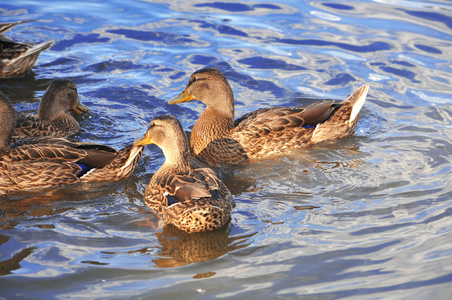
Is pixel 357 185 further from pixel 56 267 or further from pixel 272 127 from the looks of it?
pixel 56 267

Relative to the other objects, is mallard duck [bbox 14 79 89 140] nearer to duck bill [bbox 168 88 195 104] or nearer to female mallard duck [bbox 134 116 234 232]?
duck bill [bbox 168 88 195 104]

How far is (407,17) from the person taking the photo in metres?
12.9

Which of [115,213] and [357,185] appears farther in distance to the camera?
[357,185]

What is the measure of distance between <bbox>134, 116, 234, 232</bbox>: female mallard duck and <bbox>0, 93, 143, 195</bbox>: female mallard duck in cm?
67

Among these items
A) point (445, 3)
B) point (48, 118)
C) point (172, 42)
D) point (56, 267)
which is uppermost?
point (445, 3)

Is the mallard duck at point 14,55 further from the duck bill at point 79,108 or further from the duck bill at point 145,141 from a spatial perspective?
the duck bill at point 145,141

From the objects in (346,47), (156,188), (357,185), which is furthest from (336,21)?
(156,188)

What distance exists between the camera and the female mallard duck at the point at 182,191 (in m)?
5.88

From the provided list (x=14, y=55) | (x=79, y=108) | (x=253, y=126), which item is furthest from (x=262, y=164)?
(x=14, y=55)

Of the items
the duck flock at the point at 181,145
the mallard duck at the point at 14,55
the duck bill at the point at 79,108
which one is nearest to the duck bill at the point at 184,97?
the duck flock at the point at 181,145

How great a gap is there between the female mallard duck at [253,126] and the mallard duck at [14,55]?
12.5 feet

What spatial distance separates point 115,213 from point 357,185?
2.99 meters

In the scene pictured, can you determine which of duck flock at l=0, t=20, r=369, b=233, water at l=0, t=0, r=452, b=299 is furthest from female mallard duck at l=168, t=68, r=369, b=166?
water at l=0, t=0, r=452, b=299

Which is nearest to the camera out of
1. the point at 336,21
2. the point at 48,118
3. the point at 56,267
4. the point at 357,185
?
the point at 56,267
